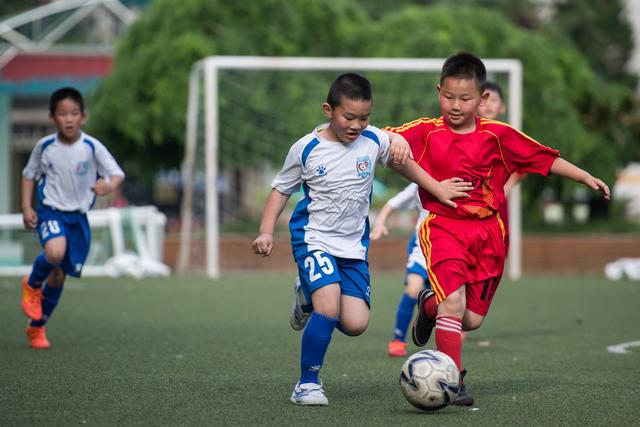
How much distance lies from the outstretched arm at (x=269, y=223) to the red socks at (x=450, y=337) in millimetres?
986

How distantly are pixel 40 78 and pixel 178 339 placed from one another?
21.9 meters

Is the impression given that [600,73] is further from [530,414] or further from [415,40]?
[530,414]

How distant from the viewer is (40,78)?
1166 inches

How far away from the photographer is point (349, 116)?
5.96 metres

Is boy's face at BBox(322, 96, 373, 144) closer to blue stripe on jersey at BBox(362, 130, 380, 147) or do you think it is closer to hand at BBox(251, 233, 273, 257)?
blue stripe on jersey at BBox(362, 130, 380, 147)

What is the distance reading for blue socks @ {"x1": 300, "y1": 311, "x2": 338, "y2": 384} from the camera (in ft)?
19.6

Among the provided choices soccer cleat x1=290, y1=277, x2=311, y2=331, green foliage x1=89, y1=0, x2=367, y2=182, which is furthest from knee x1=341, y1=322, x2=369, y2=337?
green foliage x1=89, y1=0, x2=367, y2=182

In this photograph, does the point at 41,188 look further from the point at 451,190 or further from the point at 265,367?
the point at 451,190

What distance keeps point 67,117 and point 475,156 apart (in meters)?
3.56

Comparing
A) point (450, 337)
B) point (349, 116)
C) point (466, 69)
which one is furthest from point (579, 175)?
point (349, 116)

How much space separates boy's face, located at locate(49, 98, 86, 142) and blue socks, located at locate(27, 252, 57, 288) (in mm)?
940

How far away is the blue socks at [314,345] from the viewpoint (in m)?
5.98

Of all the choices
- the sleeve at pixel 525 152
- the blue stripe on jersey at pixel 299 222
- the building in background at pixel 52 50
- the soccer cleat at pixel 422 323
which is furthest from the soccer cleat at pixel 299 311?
the building in background at pixel 52 50

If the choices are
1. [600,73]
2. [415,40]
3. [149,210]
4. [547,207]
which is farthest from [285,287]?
[600,73]
